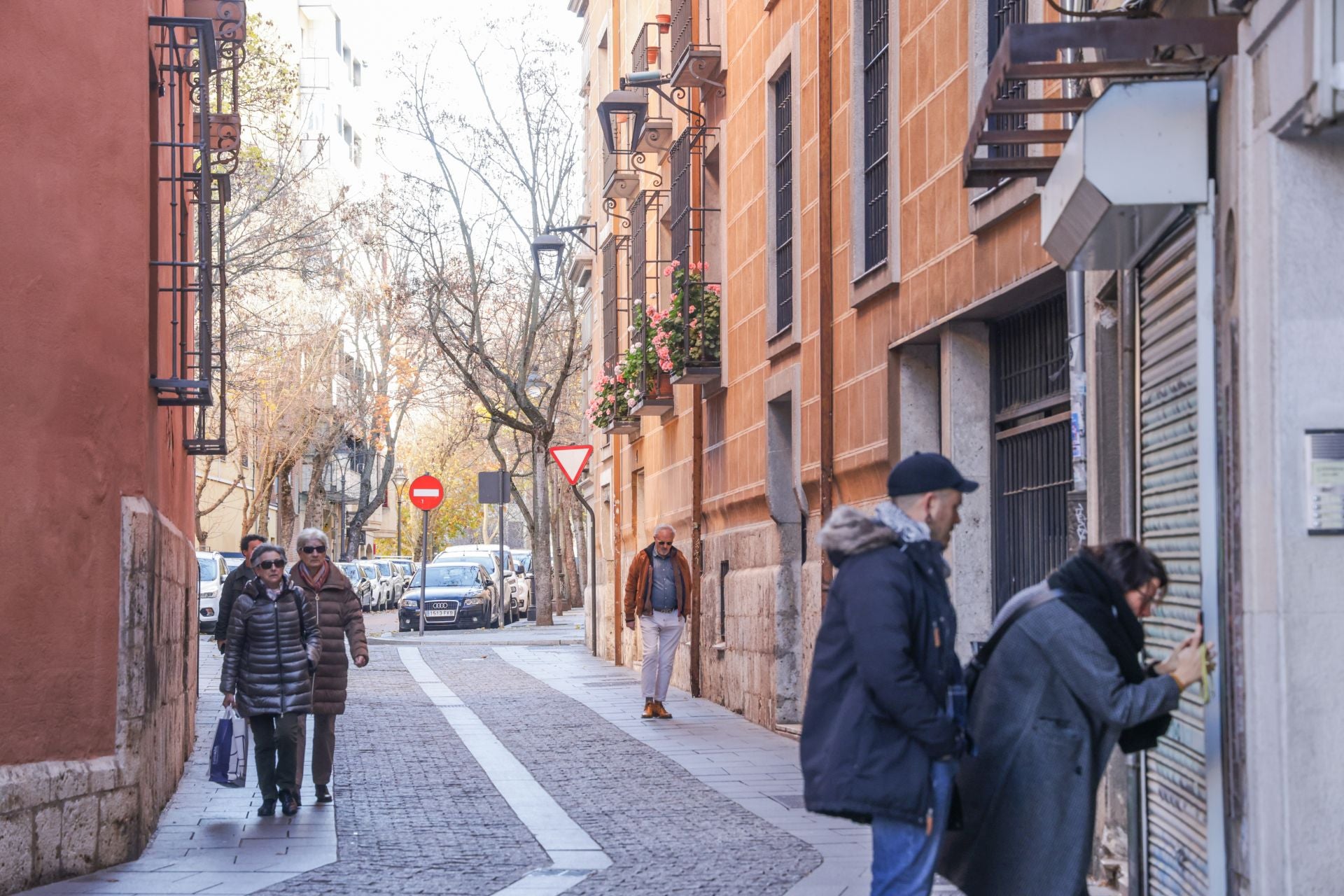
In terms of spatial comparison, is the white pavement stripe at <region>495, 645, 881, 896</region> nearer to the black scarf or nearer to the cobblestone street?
the cobblestone street

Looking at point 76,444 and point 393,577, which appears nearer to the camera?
point 76,444

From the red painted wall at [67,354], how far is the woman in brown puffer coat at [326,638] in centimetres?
240

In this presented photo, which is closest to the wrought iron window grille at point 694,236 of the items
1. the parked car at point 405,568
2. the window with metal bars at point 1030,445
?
the window with metal bars at point 1030,445

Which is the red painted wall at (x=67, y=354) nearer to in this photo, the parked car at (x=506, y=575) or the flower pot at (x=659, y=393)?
the flower pot at (x=659, y=393)

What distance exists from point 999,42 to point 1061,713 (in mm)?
5867

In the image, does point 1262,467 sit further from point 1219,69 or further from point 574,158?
point 574,158

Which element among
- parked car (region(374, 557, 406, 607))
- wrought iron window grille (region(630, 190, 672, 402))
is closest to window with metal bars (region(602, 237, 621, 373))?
wrought iron window grille (region(630, 190, 672, 402))

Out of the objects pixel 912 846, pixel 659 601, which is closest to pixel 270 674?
pixel 912 846

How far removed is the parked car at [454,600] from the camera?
40.9 metres

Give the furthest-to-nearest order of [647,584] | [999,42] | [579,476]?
[579,476] → [647,584] → [999,42]

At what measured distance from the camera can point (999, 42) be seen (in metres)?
10.5

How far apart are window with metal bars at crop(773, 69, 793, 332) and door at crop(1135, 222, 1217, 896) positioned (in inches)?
338

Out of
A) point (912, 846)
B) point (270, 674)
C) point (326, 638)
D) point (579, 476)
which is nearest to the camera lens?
point (912, 846)

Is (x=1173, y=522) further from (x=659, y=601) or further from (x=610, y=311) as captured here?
(x=610, y=311)
